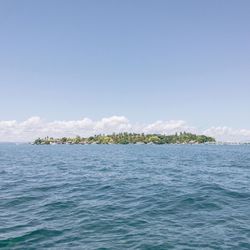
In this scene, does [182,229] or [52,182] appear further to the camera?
[52,182]

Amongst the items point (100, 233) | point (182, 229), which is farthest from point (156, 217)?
point (100, 233)

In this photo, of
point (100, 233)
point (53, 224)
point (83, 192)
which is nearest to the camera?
point (100, 233)

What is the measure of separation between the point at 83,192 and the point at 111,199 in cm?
497

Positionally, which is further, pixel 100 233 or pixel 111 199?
pixel 111 199

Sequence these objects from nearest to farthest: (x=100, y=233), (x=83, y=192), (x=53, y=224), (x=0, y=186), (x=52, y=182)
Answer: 1. (x=100, y=233)
2. (x=53, y=224)
3. (x=83, y=192)
4. (x=0, y=186)
5. (x=52, y=182)

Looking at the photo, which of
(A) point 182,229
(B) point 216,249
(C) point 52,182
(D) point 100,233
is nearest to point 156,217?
(A) point 182,229

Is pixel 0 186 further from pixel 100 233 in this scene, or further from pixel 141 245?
pixel 141 245

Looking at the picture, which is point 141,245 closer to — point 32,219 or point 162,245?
point 162,245

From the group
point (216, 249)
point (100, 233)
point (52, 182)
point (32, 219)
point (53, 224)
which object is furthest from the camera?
point (52, 182)

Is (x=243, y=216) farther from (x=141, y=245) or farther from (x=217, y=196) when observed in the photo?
(x=141, y=245)

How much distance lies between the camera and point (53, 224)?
21.2m

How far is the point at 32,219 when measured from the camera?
22766 mm

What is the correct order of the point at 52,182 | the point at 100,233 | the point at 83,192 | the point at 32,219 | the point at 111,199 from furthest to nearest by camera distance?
the point at 52,182 → the point at 83,192 → the point at 111,199 → the point at 32,219 → the point at 100,233

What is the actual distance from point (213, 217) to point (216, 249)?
6.70 m
